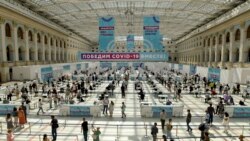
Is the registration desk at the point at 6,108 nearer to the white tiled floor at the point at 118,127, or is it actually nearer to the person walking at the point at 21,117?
the white tiled floor at the point at 118,127

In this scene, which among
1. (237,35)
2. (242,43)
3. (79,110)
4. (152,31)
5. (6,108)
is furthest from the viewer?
(237,35)

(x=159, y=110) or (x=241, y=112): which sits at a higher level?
(x=159, y=110)

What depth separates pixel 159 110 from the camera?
1380 cm

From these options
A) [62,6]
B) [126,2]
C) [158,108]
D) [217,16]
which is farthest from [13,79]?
[217,16]

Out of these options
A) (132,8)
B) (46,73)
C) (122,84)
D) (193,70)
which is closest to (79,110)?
(122,84)

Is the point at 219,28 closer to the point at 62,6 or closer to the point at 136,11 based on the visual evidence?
the point at 136,11

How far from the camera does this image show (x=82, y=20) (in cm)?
4722

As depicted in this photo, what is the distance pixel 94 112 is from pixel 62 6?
1046 inches

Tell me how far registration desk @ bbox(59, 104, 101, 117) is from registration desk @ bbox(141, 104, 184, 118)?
3.03m

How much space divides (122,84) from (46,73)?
40.6 feet

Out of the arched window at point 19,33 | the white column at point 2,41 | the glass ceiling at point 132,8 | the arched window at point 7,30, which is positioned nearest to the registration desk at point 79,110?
the white column at point 2,41

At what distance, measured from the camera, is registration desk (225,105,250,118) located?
13.8 m

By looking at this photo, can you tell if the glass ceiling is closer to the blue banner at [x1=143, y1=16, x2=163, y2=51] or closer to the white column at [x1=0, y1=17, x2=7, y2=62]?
the white column at [x1=0, y1=17, x2=7, y2=62]

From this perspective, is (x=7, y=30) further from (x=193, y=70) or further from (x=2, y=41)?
(x=193, y=70)
